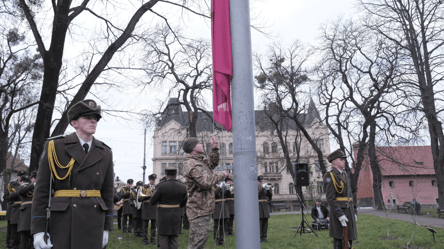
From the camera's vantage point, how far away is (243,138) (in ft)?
11.1

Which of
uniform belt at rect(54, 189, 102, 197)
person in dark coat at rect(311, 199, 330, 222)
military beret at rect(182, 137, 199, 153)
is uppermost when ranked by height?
military beret at rect(182, 137, 199, 153)

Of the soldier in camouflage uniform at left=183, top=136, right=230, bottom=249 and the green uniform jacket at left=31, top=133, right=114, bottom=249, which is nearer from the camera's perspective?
the green uniform jacket at left=31, top=133, right=114, bottom=249

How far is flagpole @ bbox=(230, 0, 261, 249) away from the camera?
10.8 feet

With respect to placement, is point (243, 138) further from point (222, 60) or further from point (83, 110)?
point (83, 110)

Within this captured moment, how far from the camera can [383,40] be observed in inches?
977

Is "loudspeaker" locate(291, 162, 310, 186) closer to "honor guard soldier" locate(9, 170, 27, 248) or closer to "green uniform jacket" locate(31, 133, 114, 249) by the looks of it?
"honor guard soldier" locate(9, 170, 27, 248)

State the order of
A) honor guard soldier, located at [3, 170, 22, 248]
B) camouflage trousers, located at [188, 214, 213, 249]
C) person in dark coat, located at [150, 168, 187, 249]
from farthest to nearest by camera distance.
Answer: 1. honor guard soldier, located at [3, 170, 22, 248]
2. person in dark coat, located at [150, 168, 187, 249]
3. camouflage trousers, located at [188, 214, 213, 249]

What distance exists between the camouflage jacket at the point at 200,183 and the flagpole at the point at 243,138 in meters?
1.76

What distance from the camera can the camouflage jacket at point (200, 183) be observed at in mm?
5102

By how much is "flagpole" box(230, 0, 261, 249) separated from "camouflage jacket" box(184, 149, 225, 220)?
1.76m

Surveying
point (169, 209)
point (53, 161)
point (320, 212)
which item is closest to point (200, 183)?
point (53, 161)

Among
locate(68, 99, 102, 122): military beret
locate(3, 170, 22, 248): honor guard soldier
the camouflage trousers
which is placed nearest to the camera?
locate(68, 99, 102, 122): military beret

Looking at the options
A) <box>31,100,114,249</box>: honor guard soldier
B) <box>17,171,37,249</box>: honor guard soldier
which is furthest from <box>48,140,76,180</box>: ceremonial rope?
<box>17,171,37,249</box>: honor guard soldier

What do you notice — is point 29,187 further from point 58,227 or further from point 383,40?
point 383,40
